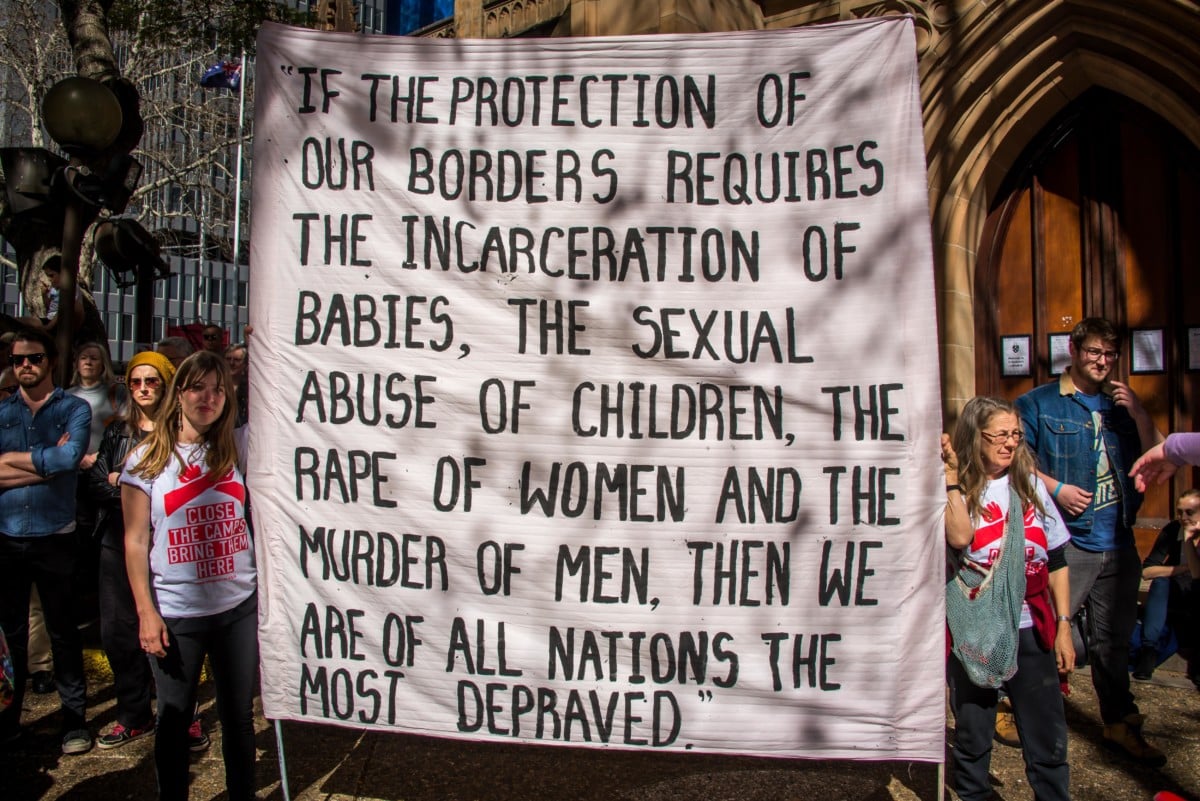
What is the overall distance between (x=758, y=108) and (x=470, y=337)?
4.04ft

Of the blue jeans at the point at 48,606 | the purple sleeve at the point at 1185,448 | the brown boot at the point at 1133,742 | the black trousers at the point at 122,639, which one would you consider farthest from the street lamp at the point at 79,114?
the brown boot at the point at 1133,742

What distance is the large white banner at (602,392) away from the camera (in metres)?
2.82

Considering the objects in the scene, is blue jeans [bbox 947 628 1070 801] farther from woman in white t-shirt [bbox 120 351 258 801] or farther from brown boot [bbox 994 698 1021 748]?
woman in white t-shirt [bbox 120 351 258 801]

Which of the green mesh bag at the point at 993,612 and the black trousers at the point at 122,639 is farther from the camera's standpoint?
the black trousers at the point at 122,639

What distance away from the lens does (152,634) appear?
2.82 meters

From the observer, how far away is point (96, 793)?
359 centimetres

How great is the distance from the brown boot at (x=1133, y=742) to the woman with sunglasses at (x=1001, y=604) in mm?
1253

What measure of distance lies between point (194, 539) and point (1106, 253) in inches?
253

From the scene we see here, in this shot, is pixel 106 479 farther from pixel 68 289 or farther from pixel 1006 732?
pixel 1006 732

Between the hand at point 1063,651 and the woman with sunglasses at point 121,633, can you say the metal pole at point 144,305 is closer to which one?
the woman with sunglasses at point 121,633

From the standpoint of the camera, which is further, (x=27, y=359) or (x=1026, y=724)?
(x=27, y=359)

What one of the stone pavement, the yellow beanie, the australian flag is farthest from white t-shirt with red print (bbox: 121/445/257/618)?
the australian flag

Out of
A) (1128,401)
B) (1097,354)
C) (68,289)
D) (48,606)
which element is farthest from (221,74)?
(1128,401)

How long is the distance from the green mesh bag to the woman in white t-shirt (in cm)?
235
